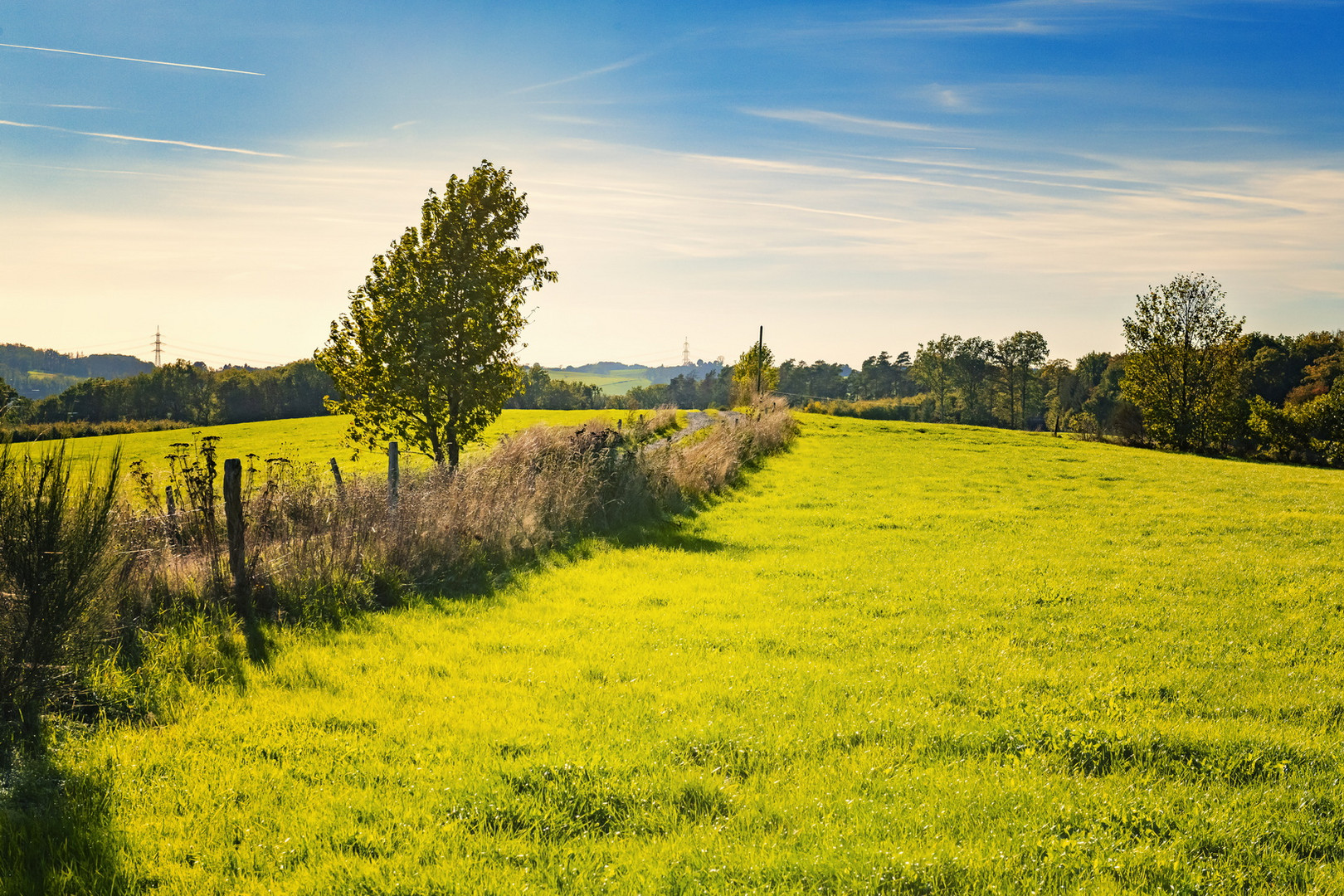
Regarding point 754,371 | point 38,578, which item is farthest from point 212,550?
point 754,371

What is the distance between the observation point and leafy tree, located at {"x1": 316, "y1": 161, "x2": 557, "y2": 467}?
52.1 feet

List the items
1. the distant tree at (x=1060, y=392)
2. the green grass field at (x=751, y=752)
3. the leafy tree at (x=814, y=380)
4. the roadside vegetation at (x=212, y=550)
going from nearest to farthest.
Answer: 1. the green grass field at (x=751, y=752)
2. the roadside vegetation at (x=212, y=550)
3. the distant tree at (x=1060, y=392)
4. the leafy tree at (x=814, y=380)

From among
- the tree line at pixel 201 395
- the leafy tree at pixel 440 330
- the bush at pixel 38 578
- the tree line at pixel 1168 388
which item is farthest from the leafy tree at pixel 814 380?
the bush at pixel 38 578

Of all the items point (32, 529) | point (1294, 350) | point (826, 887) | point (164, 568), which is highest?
point (1294, 350)

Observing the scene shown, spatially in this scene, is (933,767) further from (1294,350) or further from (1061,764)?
(1294,350)

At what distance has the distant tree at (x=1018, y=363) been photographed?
355 feet

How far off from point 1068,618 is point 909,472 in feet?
69.6

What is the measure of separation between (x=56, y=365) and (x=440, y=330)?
234m

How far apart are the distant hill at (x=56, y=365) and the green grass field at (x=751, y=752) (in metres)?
174

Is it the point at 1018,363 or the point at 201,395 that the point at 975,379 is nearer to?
the point at 1018,363

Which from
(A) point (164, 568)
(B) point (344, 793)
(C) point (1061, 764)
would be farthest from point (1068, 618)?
(A) point (164, 568)

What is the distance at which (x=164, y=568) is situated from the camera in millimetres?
8930

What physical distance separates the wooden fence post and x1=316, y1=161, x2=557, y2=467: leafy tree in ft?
23.5

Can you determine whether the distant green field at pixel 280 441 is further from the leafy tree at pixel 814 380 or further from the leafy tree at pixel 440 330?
the leafy tree at pixel 814 380
